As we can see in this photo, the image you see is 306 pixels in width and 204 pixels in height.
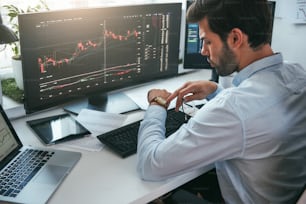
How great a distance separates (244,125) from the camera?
986mm

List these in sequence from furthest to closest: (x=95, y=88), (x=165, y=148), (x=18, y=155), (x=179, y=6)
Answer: (x=179, y=6) < (x=95, y=88) < (x=18, y=155) < (x=165, y=148)

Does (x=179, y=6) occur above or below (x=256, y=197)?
above

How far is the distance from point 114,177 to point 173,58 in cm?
82

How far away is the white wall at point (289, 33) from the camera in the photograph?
76.5 inches

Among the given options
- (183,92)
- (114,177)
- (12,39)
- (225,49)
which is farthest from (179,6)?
(114,177)

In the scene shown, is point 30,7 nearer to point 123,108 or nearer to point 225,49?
point 123,108

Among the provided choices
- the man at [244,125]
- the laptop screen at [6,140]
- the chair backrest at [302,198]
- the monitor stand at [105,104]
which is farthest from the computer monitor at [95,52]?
the chair backrest at [302,198]

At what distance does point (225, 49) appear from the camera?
115cm

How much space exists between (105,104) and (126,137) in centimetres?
37

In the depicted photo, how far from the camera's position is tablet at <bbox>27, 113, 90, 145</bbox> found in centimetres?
132

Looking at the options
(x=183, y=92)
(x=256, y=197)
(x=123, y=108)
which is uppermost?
(x=183, y=92)

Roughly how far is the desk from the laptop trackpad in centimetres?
2

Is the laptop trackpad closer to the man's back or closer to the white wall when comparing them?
the man's back

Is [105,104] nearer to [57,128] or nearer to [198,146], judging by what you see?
[57,128]
